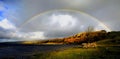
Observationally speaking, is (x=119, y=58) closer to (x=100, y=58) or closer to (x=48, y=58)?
(x=100, y=58)

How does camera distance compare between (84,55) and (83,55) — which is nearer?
(84,55)

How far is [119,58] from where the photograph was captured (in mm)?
87250

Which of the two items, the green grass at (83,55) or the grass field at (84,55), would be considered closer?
the green grass at (83,55)

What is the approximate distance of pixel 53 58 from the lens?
3580 inches

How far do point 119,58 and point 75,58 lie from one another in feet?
61.5

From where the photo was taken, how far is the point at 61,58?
3543 inches

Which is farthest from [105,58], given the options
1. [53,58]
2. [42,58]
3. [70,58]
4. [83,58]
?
[42,58]

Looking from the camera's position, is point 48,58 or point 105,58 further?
point 48,58

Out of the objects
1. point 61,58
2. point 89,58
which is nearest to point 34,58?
point 61,58

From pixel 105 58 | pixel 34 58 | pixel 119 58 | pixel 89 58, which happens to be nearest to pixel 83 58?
pixel 89 58

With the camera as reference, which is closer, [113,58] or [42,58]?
[113,58]

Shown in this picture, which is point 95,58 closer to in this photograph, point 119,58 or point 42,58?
point 119,58

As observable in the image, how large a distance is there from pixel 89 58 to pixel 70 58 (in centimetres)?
825

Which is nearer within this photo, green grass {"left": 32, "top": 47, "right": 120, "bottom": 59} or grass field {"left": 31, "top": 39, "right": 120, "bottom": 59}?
green grass {"left": 32, "top": 47, "right": 120, "bottom": 59}
